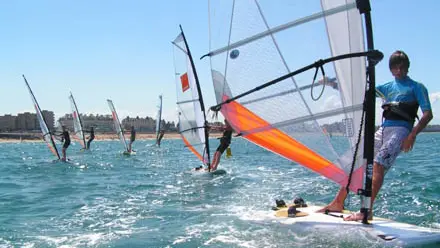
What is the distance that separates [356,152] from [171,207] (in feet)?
11.4

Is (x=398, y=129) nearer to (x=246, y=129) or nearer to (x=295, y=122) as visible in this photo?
(x=295, y=122)

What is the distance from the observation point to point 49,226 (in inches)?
236

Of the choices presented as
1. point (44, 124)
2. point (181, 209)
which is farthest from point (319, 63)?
point (44, 124)

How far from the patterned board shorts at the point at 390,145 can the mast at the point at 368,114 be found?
260mm

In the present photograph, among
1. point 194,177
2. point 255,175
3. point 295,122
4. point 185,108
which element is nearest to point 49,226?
point 295,122

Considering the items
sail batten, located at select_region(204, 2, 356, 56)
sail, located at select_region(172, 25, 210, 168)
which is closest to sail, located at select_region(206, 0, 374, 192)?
sail batten, located at select_region(204, 2, 356, 56)

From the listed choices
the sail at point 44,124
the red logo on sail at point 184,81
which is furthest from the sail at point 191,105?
the sail at point 44,124

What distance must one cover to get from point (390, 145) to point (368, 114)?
0.51 metres

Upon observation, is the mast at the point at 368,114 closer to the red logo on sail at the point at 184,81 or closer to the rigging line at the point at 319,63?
the rigging line at the point at 319,63

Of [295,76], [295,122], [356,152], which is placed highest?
[295,76]

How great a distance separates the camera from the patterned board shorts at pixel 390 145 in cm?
495

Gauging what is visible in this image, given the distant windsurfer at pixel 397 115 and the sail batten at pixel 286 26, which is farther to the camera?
the distant windsurfer at pixel 397 115

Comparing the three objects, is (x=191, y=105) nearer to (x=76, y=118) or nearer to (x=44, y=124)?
(x=44, y=124)

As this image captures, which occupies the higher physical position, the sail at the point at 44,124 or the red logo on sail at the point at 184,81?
the red logo on sail at the point at 184,81
